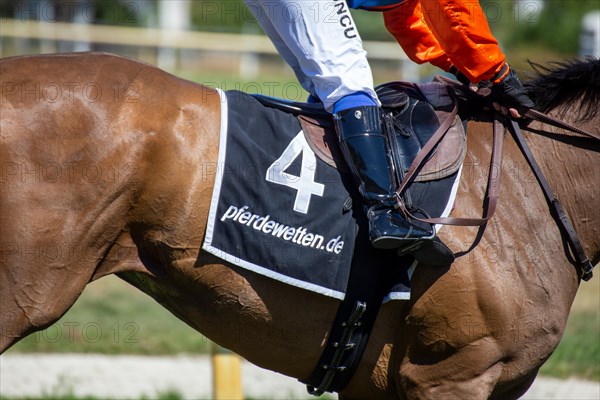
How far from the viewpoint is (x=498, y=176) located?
3.05 m

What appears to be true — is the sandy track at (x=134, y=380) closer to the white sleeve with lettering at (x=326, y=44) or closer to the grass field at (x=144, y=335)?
the grass field at (x=144, y=335)

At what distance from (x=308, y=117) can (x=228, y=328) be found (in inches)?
32.5

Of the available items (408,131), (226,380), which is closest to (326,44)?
(408,131)

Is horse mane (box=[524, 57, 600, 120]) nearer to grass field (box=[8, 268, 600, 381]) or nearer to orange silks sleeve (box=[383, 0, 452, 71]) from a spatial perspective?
orange silks sleeve (box=[383, 0, 452, 71])

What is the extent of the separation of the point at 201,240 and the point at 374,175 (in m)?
0.63

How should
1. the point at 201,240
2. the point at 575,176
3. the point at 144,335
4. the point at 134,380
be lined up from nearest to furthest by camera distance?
the point at 201,240 < the point at 575,176 < the point at 134,380 < the point at 144,335

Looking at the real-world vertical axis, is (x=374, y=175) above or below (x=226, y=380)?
above

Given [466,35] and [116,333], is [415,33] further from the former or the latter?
[116,333]

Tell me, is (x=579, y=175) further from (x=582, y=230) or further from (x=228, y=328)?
(x=228, y=328)

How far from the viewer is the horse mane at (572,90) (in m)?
3.29

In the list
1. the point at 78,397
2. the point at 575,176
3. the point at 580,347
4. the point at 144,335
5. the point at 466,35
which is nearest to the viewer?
the point at 466,35

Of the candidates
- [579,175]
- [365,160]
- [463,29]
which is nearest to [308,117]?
[365,160]

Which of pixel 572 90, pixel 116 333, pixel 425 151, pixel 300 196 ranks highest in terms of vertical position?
pixel 572 90

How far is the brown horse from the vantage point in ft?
8.71
